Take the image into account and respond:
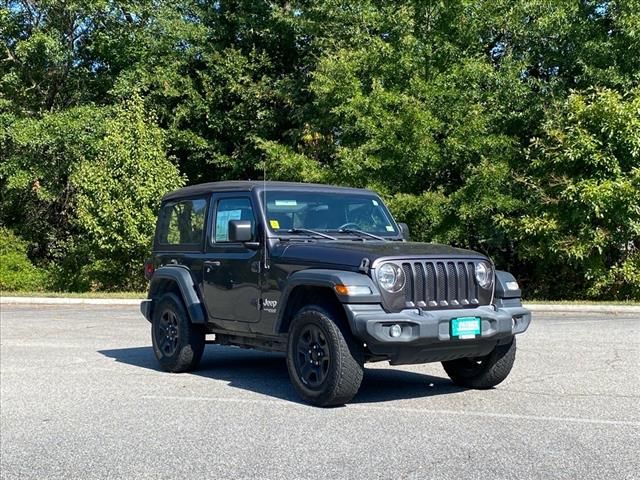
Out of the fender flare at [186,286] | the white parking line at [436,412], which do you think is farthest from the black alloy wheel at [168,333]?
the white parking line at [436,412]

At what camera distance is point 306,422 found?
6586 millimetres

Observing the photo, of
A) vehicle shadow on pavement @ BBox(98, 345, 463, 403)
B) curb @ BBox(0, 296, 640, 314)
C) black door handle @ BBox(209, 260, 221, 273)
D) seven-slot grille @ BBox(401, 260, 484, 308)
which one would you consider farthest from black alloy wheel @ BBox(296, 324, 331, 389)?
curb @ BBox(0, 296, 640, 314)

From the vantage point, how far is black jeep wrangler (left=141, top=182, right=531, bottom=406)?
6.89 metres

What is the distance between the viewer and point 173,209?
382 inches

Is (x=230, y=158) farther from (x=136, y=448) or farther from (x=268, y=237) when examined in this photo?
(x=136, y=448)

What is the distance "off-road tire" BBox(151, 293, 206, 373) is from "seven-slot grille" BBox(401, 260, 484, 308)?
3.02 m

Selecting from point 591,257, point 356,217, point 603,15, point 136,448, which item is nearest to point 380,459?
point 136,448

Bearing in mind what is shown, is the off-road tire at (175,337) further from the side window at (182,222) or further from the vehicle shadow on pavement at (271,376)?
the side window at (182,222)

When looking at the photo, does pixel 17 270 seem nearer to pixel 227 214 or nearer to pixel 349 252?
pixel 227 214

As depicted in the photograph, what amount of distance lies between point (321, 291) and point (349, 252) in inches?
18.6

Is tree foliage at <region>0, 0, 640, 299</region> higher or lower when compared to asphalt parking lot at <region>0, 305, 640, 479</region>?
higher

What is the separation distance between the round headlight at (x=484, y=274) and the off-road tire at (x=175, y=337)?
3.30 meters

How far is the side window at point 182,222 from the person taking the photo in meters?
9.15

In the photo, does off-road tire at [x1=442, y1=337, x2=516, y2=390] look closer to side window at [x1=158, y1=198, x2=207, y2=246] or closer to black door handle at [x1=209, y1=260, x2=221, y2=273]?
black door handle at [x1=209, y1=260, x2=221, y2=273]
